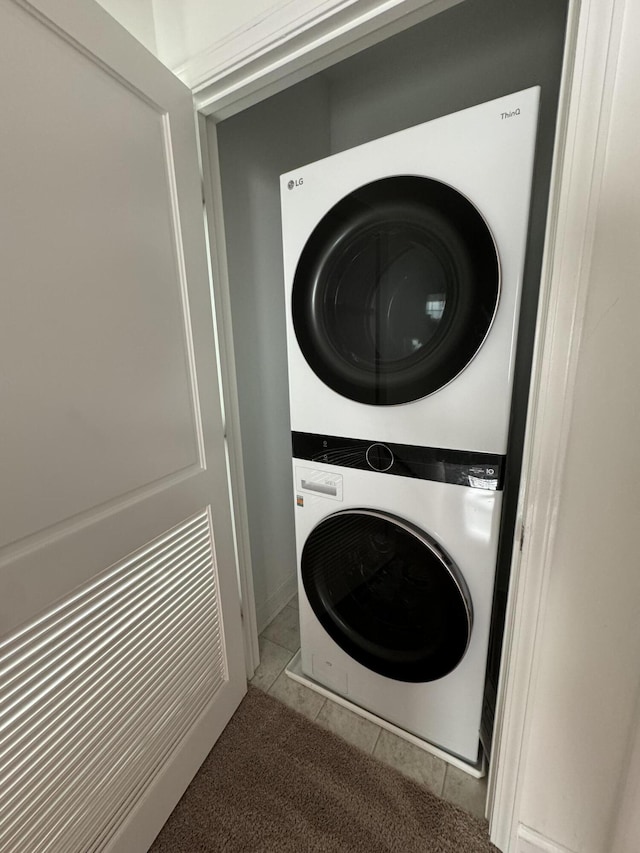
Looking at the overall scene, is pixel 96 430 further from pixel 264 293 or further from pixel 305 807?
pixel 305 807

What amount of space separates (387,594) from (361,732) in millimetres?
564

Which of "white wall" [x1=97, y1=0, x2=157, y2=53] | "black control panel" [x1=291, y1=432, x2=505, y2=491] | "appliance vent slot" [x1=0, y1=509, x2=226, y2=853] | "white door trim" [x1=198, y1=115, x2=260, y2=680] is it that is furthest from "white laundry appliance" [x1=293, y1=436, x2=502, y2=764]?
"white wall" [x1=97, y1=0, x2=157, y2=53]

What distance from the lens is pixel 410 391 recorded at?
90 cm

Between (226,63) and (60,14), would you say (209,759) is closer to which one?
(60,14)

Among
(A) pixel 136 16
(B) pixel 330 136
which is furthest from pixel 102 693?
(B) pixel 330 136

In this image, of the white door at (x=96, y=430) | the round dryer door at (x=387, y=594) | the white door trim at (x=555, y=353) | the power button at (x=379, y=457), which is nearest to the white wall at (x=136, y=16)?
the white door at (x=96, y=430)

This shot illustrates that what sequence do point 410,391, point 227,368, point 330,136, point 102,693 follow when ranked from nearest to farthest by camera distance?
point 102,693, point 410,391, point 227,368, point 330,136

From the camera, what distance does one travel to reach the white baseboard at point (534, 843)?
84 centimetres

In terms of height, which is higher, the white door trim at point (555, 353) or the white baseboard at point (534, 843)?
the white door trim at point (555, 353)

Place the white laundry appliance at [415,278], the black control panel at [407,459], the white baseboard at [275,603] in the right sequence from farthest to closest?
the white baseboard at [275,603]
the black control panel at [407,459]
the white laundry appliance at [415,278]

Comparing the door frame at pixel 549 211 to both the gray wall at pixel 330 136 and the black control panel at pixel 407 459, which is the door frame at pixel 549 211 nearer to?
the black control panel at pixel 407 459

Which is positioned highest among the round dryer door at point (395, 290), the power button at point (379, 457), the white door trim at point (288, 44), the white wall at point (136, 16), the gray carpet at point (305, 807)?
the white wall at point (136, 16)

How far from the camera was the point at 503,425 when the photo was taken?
0.81 m

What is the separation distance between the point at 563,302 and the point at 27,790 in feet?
4.50
